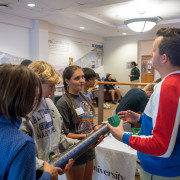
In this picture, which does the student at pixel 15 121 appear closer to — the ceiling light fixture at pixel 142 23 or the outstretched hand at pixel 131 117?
the outstretched hand at pixel 131 117

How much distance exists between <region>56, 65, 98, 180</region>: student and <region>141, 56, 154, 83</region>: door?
296 inches

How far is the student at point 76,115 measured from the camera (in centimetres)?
140

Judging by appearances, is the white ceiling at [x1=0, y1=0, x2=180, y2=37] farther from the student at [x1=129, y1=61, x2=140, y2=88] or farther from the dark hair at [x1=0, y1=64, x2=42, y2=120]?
the dark hair at [x1=0, y1=64, x2=42, y2=120]

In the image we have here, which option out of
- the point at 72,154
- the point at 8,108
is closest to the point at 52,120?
the point at 72,154

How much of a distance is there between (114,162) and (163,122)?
1.04 meters

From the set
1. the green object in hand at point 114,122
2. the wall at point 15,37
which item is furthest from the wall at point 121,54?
the green object in hand at point 114,122

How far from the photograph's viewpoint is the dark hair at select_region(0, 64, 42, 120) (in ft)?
2.08

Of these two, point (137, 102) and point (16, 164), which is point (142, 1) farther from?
point (16, 164)

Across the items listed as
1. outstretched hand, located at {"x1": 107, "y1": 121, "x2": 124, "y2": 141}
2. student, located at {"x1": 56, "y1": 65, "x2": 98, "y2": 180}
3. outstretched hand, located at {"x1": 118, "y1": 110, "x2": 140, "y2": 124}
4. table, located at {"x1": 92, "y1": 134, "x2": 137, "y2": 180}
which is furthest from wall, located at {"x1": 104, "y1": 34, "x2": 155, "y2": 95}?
outstretched hand, located at {"x1": 107, "y1": 121, "x2": 124, "y2": 141}

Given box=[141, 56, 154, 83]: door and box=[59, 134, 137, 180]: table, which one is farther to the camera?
box=[141, 56, 154, 83]: door

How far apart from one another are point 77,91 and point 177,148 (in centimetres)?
87

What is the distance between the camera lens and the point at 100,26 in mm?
6582

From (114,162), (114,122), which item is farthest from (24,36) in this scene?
(114,122)

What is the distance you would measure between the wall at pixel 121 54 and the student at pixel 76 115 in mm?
7357
